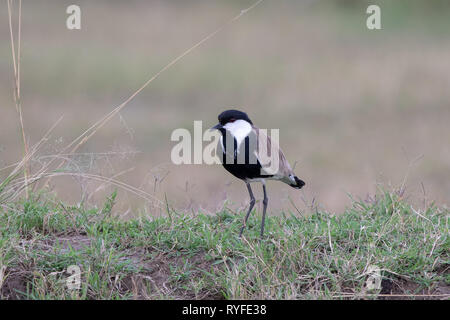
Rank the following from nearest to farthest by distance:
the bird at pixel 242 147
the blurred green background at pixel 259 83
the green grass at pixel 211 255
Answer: the green grass at pixel 211 255
the bird at pixel 242 147
the blurred green background at pixel 259 83

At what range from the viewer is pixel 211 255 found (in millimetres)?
4949

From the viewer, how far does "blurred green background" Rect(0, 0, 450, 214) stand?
1080cm

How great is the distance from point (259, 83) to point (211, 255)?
9614 mm

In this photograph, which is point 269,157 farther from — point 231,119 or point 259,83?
point 259,83

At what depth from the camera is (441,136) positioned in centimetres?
1193

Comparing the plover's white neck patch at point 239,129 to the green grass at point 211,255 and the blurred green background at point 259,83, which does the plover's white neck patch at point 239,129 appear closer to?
the green grass at point 211,255

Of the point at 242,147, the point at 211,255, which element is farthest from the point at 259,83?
the point at 211,255

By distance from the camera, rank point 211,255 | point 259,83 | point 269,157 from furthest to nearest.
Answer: point 259,83, point 269,157, point 211,255

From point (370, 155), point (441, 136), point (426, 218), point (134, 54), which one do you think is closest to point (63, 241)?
point (426, 218)

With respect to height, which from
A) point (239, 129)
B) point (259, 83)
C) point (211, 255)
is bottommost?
point (211, 255)

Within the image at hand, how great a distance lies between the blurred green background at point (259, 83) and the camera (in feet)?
35.4

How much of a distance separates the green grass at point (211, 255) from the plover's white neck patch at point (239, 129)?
0.61 meters

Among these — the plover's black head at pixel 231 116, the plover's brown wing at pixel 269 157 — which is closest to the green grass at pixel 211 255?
the plover's brown wing at pixel 269 157
